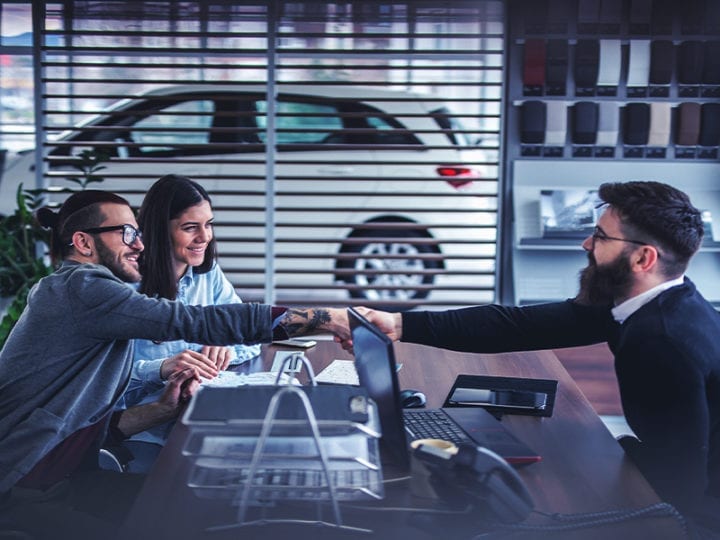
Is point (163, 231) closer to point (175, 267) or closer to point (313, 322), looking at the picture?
point (175, 267)

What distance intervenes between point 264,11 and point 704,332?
141 inches

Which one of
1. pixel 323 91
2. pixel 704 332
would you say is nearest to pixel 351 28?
pixel 323 91

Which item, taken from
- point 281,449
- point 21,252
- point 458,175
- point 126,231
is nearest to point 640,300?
point 281,449

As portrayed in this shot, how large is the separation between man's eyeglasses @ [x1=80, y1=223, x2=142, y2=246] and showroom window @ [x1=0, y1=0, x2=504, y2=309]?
8.89 ft

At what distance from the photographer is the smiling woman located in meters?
2.78

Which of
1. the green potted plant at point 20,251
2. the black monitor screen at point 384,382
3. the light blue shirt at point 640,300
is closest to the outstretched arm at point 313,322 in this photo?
the black monitor screen at point 384,382

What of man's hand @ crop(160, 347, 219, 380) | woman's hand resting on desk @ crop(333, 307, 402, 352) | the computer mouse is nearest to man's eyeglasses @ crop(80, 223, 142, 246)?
man's hand @ crop(160, 347, 219, 380)

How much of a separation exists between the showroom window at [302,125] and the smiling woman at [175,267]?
204 centimetres

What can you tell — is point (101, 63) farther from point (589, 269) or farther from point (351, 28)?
point (589, 269)

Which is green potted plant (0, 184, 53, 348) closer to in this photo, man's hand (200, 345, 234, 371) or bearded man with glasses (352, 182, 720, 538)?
man's hand (200, 345, 234, 371)

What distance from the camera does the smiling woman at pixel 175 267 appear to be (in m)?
2.78

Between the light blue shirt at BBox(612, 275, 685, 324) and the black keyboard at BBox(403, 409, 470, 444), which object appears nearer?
the black keyboard at BBox(403, 409, 470, 444)

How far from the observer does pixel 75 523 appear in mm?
2023

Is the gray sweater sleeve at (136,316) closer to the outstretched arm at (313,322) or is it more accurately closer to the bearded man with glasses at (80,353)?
the bearded man with glasses at (80,353)
